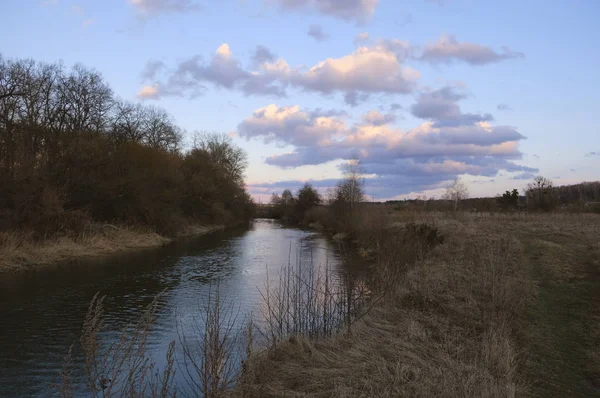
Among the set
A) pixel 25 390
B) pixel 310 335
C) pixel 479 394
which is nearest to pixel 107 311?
pixel 25 390

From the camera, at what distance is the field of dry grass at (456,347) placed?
612cm

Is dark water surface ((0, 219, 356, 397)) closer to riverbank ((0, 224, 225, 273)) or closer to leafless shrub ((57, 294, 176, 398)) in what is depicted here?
riverbank ((0, 224, 225, 273))

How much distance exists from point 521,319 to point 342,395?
243 inches

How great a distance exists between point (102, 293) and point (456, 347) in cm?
1282

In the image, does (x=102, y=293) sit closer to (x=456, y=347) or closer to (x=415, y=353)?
(x=415, y=353)

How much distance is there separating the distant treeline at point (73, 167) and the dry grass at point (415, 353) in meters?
19.6

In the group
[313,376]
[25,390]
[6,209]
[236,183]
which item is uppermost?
[236,183]

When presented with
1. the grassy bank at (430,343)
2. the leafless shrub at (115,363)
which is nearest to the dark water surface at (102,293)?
the leafless shrub at (115,363)

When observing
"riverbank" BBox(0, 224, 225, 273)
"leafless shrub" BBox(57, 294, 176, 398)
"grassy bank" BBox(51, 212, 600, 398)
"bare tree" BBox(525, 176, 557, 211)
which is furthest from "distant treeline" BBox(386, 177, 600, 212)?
"leafless shrub" BBox(57, 294, 176, 398)

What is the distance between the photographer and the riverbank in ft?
64.8

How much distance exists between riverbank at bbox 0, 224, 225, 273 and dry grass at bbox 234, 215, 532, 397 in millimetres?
16679

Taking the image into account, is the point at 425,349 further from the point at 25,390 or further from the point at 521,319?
the point at 25,390

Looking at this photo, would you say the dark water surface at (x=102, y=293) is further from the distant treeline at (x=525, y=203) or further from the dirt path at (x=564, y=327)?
the distant treeline at (x=525, y=203)

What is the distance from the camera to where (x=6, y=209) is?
21.5m
